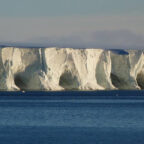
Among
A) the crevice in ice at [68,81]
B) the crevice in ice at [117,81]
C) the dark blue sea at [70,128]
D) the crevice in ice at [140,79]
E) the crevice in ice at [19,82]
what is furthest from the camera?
the crevice in ice at [140,79]

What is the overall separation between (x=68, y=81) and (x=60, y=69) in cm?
530

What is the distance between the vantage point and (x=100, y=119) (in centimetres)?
5347

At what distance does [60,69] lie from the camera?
104 m

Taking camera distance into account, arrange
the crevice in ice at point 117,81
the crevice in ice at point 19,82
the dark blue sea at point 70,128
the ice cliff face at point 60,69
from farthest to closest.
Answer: the crevice in ice at point 117,81
the crevice in ice at point 19,82
the ice cliff face at point 60,69
the dark blue sea at point 70,128

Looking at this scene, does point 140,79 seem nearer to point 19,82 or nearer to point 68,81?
point 68,81

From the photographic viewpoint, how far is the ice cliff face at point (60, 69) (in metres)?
102

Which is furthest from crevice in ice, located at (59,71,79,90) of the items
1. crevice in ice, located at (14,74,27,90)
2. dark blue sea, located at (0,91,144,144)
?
dark blue sea, located at (0,91,144,144)

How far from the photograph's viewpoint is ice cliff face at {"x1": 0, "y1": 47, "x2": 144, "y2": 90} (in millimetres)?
101875

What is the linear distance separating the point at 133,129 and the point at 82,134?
4.36 meters

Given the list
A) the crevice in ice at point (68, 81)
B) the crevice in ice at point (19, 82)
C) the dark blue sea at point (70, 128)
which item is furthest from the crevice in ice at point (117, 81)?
the dark blue sea at point (70, 128)

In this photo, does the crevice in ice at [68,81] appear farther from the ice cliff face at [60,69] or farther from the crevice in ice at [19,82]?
the crevice in ice at [19,82]

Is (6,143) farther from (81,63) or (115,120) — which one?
(81,63)

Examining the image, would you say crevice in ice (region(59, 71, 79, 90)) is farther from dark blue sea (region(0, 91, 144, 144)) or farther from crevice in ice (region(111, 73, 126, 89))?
dark blue sea (region(0, 91, 144, 144))

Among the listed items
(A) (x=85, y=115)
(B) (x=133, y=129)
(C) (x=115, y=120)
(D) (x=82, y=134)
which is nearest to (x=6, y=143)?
(D) (x=82, y=134)
